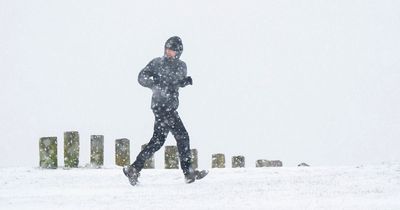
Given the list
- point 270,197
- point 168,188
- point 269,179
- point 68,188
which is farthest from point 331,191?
point 68,188

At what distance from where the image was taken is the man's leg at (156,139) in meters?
7.62

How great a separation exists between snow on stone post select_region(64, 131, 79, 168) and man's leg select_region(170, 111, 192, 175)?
2.66 m

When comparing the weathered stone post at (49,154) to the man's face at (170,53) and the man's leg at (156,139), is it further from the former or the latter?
the man's face at (170,53)

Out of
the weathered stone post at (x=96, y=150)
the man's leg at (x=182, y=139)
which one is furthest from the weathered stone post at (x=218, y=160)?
the man's leg at (x=182, y=139)

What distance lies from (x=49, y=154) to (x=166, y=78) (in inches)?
120

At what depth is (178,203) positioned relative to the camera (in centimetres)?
571

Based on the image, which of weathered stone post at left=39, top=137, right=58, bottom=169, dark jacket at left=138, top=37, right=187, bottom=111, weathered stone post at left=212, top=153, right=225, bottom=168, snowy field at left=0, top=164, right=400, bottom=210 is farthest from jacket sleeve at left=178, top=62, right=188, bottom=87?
weathered stone post at left=212, top=153, right=225, bottom=168

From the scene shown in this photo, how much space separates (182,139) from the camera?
771 cm

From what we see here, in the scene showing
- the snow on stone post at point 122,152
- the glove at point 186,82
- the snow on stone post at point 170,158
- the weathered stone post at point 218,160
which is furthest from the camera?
the weathered stone post at point 218,160

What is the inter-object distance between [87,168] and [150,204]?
164 inches

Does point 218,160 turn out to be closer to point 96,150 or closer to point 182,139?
point 96,150

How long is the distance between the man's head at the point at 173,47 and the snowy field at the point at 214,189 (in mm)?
1556

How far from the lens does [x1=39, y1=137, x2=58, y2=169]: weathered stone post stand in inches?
384

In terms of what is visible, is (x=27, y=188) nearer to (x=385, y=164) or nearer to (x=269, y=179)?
(x=269, y=179)
